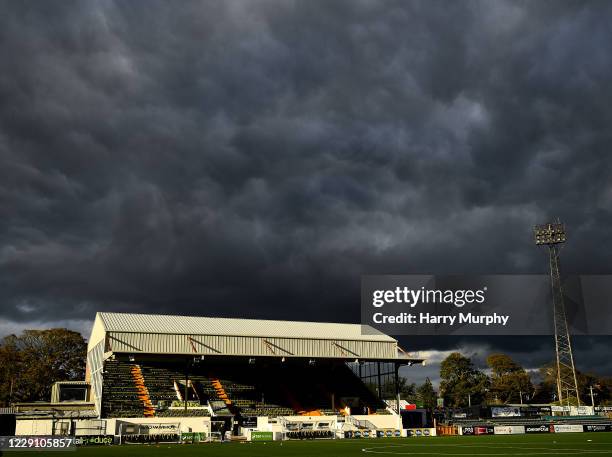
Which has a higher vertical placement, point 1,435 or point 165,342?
point 165,342

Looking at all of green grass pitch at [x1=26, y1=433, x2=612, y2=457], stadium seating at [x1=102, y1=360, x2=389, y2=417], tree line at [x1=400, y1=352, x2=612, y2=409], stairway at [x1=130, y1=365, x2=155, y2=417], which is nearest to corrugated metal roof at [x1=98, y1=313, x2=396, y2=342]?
stadium seating at [x1=102, y1=360, x2=389, y2=417]

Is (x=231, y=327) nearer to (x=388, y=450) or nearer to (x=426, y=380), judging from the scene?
(x=388, y=450)

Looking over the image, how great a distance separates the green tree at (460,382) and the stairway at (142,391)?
10048 cm

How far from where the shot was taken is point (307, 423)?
213 feet

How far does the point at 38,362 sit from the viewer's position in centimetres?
10988

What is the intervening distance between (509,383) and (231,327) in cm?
9954

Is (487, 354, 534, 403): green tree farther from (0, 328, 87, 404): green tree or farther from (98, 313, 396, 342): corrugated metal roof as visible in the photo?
(0, 328, 87, 404): green tree

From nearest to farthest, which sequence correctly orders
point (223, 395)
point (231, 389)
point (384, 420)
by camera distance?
1. point (384, 420)
2. point (223, 395)
3. point (231, 389)

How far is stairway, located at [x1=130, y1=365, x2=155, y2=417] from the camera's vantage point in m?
68.5

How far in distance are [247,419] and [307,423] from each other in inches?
399

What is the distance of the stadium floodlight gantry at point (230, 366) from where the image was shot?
236ft

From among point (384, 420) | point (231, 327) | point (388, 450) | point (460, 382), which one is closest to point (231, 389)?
point (231, 327)

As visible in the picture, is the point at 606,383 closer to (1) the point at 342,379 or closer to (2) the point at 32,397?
(1) the point at 342,379

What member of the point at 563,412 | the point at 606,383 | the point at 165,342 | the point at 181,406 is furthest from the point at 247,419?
the point at 606,383
